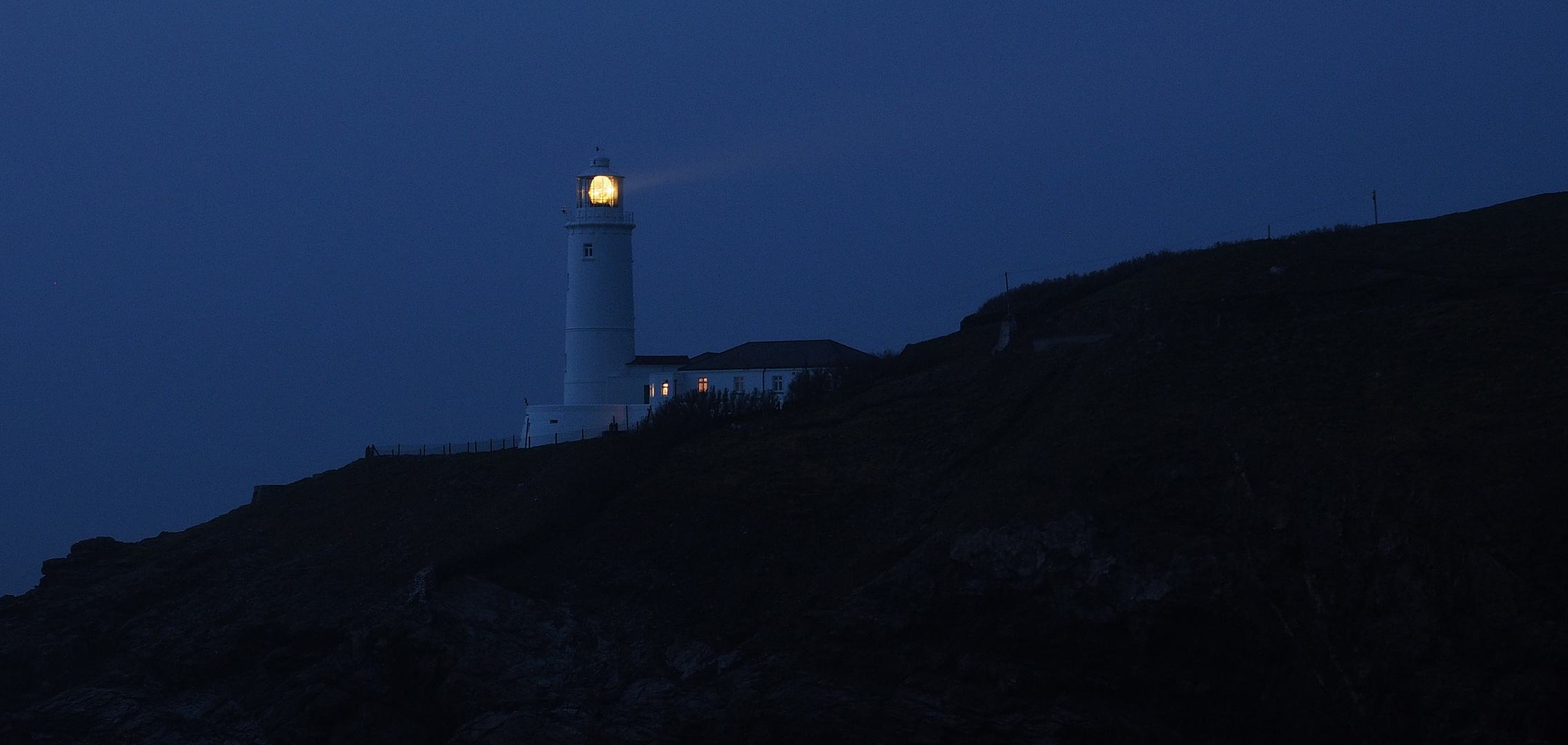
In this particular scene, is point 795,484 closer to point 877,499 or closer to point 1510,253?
point 877,499

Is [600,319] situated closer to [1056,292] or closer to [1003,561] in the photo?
[1056,292]

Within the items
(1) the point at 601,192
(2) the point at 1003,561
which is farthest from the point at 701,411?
(2) the point at 1003,561

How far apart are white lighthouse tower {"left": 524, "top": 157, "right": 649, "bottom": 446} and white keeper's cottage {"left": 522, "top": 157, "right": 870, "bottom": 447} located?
3cm

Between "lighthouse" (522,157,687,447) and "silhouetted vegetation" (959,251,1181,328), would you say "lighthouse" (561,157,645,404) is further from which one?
"silhouetted vegetation" (959,251,1181,328)

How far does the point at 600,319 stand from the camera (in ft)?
178

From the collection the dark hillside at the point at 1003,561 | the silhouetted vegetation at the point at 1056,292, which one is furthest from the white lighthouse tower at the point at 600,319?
the silhouetted vegetation at the point at 1056,292

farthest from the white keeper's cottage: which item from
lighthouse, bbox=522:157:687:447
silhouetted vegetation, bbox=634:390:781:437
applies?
silhouetted vegetation, bbox=634:390:781:437

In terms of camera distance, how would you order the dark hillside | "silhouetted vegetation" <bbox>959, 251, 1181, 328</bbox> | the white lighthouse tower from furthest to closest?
the white lighthouse tower < "silhouetted vegetation" <bbox>959, 251, 1181, 328</bbox> < the dark hillside

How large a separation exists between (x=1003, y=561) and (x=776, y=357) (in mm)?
22712

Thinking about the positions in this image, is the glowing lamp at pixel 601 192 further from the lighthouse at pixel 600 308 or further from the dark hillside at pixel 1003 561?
the dark hillside at pixel 1003 561

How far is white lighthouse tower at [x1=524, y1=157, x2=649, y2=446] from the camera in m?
54.0

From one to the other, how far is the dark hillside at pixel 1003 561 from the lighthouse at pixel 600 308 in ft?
18.9

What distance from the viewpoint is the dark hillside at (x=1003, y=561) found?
2730cm

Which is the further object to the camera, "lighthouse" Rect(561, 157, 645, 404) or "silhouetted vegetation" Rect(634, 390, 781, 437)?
"lighthouse" Rect(561, 157, 645, 404)
